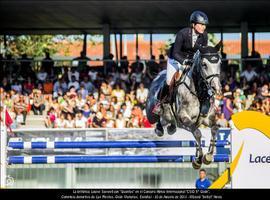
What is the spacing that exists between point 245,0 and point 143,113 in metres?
4.88

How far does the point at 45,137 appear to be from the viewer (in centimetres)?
1145

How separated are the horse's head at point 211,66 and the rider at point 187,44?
329mm

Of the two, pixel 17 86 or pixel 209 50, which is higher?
pixel 17 86

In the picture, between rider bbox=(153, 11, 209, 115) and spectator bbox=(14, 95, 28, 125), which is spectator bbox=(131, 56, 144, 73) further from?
rider bbox=(153, 11, 209, 115)

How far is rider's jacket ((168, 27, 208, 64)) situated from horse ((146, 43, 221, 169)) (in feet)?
0.56

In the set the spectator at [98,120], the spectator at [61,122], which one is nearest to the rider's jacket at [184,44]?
the spectator at [98,120]

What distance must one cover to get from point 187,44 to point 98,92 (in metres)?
8.36

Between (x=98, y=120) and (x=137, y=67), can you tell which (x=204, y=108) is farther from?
(x=137, y=67)

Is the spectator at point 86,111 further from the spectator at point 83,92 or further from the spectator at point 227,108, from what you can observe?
the spectator at point 227,108

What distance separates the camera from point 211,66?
8.34 m

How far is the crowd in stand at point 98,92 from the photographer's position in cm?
1459

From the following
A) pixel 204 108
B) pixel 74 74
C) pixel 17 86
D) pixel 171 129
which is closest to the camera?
pixel 204 108

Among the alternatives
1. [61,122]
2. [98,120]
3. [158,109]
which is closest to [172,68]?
[158,109]

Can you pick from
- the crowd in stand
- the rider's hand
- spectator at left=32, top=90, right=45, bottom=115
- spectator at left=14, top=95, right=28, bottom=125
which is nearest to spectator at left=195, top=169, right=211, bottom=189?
the rider's hand
